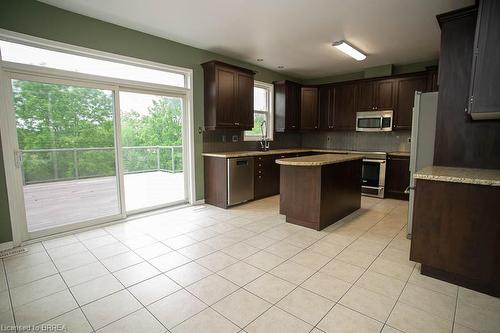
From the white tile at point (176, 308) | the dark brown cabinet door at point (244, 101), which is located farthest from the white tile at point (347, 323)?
the dark brown cabinet door at point (244, 101)

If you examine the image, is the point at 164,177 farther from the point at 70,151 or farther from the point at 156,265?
the point at 156,265

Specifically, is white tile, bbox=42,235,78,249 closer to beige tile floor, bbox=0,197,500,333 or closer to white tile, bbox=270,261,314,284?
beige tile floor, bbox=0,197,500,333

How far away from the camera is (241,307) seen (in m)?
1.87

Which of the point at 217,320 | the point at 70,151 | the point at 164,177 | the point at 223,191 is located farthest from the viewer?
the point at 164,177

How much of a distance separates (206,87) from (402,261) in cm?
394

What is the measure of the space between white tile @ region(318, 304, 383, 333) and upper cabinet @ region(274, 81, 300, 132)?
15.8ft

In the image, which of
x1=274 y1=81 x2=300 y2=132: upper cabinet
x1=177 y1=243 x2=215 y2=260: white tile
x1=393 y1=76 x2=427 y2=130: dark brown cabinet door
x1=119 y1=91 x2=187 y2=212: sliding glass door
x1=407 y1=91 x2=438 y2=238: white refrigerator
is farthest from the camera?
x1=274 y1=81 x2=300 y2=132: upper cabinet

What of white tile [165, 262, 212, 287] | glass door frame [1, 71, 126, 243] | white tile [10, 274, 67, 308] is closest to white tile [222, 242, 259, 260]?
white tile [165, 262, 212, 287]

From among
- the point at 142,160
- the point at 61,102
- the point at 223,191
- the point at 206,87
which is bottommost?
the point at 223,191

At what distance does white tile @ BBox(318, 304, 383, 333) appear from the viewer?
5.39 ft

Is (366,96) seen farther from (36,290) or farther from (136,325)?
(36,290)

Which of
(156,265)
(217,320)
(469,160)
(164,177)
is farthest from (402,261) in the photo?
(164,177)

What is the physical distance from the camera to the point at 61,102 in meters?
3.17

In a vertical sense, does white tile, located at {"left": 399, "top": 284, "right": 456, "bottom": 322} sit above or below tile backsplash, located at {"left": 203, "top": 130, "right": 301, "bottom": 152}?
below
